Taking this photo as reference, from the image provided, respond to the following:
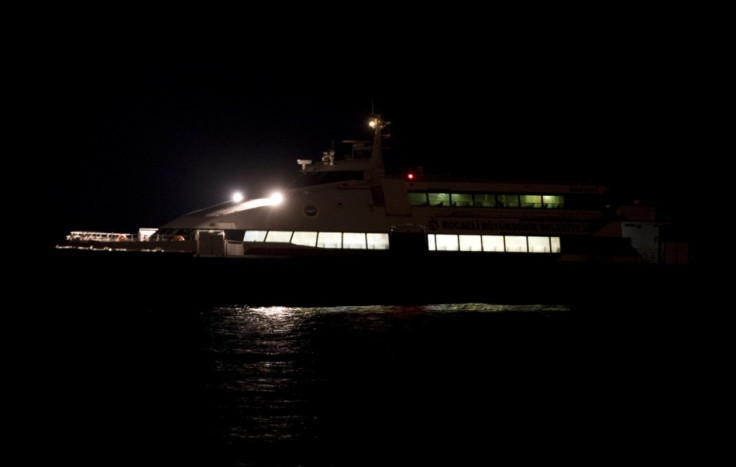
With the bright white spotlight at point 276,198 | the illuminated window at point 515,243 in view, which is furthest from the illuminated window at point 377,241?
the illuminated window at point 515,243

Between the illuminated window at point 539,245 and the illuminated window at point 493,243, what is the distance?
4.04ft

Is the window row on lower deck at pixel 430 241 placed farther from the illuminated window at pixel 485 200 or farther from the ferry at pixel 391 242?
the illuminated window at pixel 485 200

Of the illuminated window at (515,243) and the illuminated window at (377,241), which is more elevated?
the illuminated window at (377,241)

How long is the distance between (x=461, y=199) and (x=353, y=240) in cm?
464

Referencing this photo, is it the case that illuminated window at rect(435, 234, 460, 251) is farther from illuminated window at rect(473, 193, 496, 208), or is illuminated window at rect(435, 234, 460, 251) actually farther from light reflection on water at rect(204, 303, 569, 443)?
light reflection on water at rect(204, 303, 569, 443)

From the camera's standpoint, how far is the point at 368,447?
11.2m

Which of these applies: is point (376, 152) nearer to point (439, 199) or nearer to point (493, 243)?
point (439, 199)

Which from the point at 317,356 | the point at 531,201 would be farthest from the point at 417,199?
the point at 317,356

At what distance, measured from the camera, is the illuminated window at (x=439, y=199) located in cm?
2680

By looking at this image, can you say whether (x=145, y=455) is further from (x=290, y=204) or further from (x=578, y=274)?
(x=578, y=274)

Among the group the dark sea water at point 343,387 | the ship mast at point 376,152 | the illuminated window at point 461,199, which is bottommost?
the dark sea water at point 343,387

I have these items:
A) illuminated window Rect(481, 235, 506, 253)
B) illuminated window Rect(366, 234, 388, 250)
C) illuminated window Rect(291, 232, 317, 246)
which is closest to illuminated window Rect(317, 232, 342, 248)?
illuminated window Rect(291, 232, 317, 246)

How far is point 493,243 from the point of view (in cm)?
2677

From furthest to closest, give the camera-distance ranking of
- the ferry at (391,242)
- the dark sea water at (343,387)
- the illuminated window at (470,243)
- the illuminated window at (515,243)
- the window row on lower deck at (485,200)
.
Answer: the illuminated window at (515,243)
the window row on lower deck at (485,200)
the illuminated window at (470,243)
the ferry at (391,242)
the dark sea water at (343,387)
